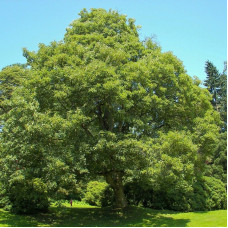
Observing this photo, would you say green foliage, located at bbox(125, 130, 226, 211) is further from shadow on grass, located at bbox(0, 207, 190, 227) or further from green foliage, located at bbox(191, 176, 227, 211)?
shadow on grass, located at bbox(0, 207, 190, 227)

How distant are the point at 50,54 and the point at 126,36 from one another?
17.8ft

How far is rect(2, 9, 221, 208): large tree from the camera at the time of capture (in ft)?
40.7

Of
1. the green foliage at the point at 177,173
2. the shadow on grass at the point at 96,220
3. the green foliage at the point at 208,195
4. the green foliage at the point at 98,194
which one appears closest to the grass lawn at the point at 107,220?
the shadow on grass at the point at 96,220

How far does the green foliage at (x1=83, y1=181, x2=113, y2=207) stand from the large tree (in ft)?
18.5

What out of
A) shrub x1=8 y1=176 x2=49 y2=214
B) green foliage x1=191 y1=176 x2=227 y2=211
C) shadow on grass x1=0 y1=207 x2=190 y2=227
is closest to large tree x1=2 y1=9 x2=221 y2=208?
shadow on grass x1=0 y1=207 x2=190 y2=227

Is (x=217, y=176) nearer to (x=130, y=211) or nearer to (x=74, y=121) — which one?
(x=130, y=211)

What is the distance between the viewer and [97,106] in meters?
15.5

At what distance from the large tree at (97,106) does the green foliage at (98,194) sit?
5.64 meters

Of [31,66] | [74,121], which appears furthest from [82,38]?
[74,121]

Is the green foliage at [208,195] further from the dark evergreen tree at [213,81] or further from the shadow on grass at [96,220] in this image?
the dark evergreen tree at [213,81]

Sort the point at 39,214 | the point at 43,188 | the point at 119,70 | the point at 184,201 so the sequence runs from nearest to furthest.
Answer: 1. the point at 43,188
2. the point at 119,70
3. the point at 39,214
4. the point at 184,201

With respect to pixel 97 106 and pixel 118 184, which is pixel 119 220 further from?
pixel 97 106

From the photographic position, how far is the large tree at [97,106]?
12406mm

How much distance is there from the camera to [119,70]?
14617 mm
